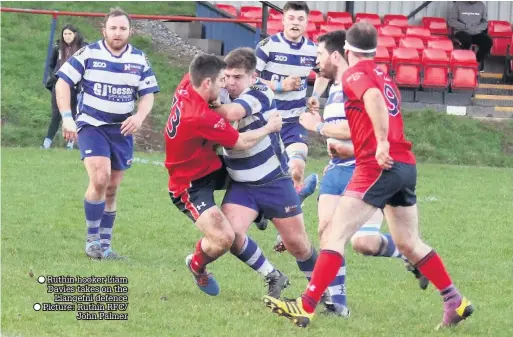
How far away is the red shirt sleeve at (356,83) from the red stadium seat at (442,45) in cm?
1411

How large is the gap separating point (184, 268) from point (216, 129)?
204 centimetres

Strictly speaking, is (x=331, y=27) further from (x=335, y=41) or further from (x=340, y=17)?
(x=335, y=41)

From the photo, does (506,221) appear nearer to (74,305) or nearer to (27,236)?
(27,236)

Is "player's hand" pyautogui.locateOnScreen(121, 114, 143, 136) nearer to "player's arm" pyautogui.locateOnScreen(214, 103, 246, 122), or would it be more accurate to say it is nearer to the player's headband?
"player's arm" pyautogui.locateOnScreen(214, 103, 246, 122)

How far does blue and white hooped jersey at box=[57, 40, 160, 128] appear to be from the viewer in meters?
9.66

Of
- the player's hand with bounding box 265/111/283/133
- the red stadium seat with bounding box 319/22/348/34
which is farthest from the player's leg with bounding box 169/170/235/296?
the red stadium seat with bounding box 319/22/348/34

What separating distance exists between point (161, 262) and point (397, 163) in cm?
312

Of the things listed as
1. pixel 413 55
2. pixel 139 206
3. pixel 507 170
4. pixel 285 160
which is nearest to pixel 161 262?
pixel 285 160

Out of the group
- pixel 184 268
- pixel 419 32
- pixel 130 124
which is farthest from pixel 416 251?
pixel 419 32

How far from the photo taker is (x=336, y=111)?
8.07 metres

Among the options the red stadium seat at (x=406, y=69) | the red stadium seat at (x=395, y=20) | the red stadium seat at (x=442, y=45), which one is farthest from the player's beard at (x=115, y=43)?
the red stadium seat at (x=395, y=20)

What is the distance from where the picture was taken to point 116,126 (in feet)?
32.1

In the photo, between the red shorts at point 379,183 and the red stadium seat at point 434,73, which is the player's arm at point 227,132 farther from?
the red stadium seat at point 434,73

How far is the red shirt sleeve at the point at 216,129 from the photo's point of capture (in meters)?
7.61
